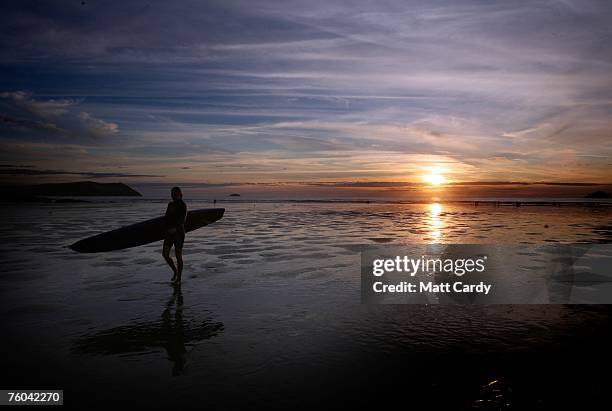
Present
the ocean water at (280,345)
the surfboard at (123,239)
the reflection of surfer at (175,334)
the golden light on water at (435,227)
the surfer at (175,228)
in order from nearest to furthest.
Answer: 1. the ocean water at (280,345)
2. the reflection of surfer at (175,334)
3. the surfer at (175,228)
4. the surfboard at (123,239)
5. the golden light on water at (435,227)

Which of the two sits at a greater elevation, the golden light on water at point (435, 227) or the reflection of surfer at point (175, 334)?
the reflection of surfer at point (175, 334)

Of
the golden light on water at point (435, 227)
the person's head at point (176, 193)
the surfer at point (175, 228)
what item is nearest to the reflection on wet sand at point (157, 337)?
the surfer at point (175, 228)

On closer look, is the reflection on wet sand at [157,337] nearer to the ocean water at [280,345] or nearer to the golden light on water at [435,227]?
the ocean water at [280,345]

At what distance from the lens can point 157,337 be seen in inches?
265

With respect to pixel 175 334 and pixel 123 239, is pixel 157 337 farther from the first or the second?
pixel 123 239

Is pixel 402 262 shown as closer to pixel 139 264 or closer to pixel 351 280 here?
pixel 351 280

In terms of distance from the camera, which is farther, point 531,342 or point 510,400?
point 531,342

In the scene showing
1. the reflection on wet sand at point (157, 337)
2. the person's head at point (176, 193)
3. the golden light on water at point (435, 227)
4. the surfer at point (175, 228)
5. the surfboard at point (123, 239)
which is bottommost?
the golden light on water at point (435, 227)

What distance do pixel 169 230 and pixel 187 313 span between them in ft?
11.4

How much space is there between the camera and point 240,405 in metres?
4.63

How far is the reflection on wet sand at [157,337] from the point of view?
6141 mm

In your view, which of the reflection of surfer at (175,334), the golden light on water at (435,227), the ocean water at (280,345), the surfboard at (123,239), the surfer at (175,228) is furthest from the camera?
the golden light on water at (435,227)

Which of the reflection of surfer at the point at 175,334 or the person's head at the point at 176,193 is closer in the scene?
the reflection of surfer at the point at 175,334

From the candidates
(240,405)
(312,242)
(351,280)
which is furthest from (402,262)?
(240,405)
